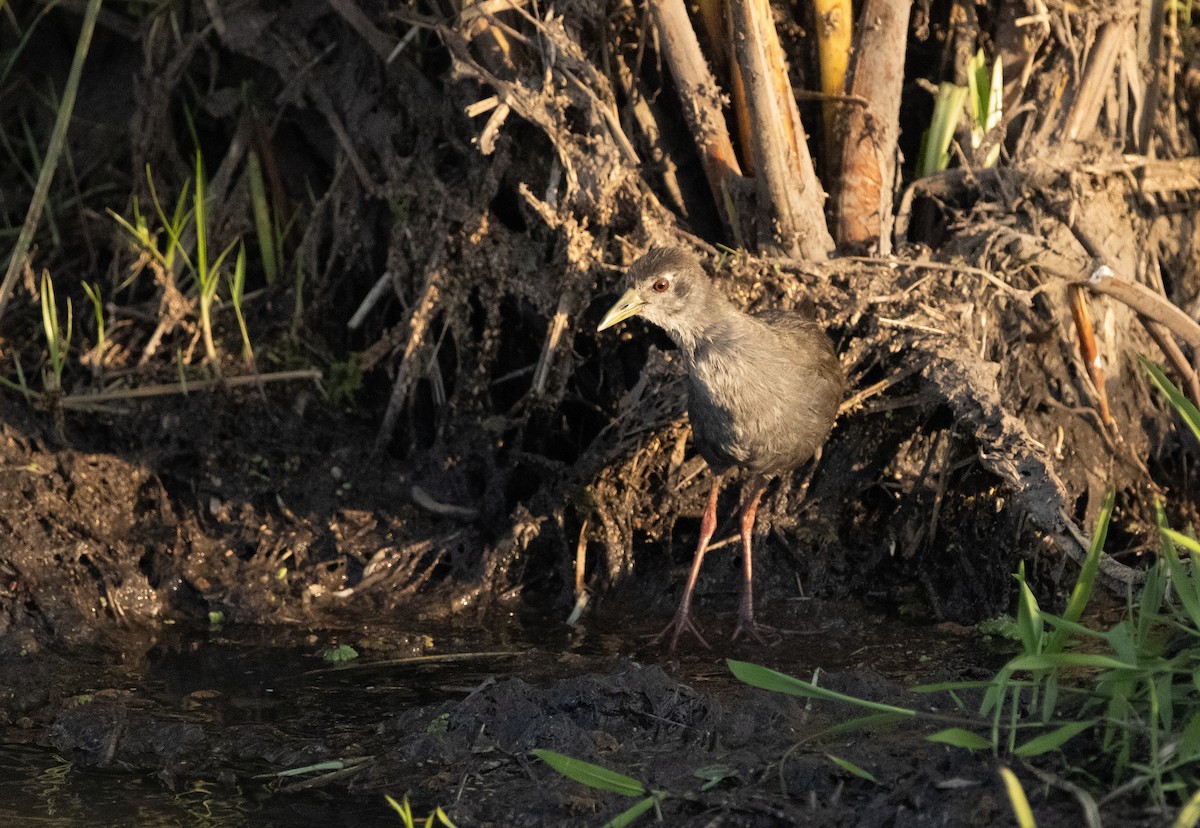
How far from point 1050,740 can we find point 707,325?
217 cm

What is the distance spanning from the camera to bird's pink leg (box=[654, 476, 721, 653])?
4.77 metres

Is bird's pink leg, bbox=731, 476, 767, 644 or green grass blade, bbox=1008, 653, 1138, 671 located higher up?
green grass blade, bbox=1008, 653, 1138, 671

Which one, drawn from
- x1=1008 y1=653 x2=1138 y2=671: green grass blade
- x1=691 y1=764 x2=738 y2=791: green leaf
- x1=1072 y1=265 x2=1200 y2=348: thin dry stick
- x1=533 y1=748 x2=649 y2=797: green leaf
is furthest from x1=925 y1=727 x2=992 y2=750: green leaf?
x1=1072 y1=265 x2=1200 y2=348: thin dry stick

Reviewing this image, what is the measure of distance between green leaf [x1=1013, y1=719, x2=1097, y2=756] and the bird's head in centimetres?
215

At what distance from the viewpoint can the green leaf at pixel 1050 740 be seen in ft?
9.36

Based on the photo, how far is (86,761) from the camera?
151 inches

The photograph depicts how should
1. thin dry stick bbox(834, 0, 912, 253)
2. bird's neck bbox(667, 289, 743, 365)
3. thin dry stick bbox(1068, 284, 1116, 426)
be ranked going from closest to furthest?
1. bird's neck bbox(667, 289, 743, 365)
2. thin dry stick bbox(834, 0, 912, 253)
3. thin dry stick bbox(1068, 284, 1116, 426)

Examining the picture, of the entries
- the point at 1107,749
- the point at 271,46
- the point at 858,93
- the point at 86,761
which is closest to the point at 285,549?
the point at 86,761

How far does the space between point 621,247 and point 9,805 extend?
2.79 metres

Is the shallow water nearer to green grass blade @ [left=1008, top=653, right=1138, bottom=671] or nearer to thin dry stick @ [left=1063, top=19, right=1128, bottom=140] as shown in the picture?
green grass blade @ [left=1008, top=653, right=1138, bottom=671]

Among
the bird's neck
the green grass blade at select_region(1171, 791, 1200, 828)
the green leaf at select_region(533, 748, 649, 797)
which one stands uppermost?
the bird's neck

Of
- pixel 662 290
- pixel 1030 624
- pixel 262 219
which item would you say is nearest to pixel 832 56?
pixel 662 290

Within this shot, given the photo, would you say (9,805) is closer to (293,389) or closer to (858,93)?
(293,389)

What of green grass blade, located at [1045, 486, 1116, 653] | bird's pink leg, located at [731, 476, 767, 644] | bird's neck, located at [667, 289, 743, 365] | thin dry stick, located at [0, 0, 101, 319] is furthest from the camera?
thin dry stick, located at [0, 0, 101, 319]
